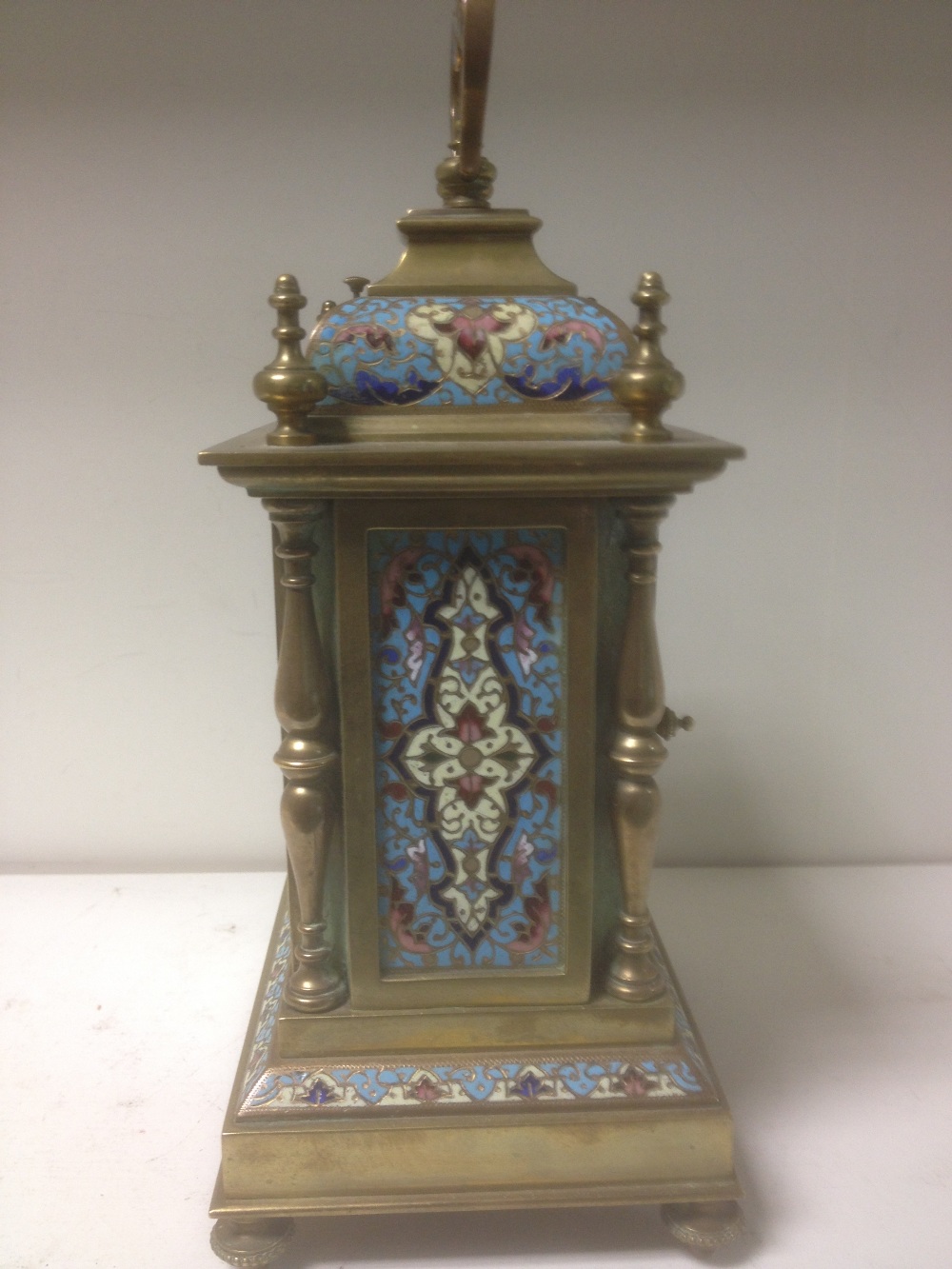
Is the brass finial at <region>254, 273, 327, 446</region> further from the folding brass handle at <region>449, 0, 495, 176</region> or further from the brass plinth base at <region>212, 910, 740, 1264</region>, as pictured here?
the brass plinth base at <region>212, 910, 740, 1264</region>

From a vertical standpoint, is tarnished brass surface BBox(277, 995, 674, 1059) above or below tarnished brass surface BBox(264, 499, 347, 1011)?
below

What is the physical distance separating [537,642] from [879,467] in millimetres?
902

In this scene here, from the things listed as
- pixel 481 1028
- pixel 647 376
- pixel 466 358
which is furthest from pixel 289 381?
pixel 481 1028

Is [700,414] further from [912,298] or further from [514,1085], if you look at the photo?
[514,1085]

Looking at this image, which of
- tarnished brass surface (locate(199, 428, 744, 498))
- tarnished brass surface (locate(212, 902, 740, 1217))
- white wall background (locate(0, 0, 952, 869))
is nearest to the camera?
tarnished brass surface (locate(199, 428, 744, 498))

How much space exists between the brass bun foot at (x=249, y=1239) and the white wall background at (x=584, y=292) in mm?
839

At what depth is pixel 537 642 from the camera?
3.11ft

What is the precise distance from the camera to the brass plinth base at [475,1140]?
948 mm

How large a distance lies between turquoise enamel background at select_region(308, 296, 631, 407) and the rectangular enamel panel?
107 millimetres

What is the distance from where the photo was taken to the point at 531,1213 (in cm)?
102

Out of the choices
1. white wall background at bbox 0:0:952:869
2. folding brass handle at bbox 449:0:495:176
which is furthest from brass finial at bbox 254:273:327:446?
white wall background at bbox 0:0:952:869

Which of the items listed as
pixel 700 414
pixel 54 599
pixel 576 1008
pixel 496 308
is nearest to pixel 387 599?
pixel 496 308

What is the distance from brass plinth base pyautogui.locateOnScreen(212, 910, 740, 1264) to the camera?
0.95m

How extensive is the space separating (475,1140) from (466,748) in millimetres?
368
